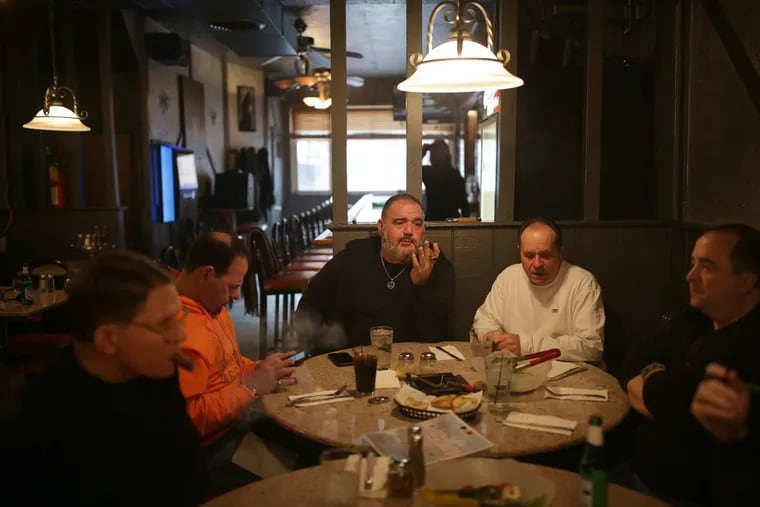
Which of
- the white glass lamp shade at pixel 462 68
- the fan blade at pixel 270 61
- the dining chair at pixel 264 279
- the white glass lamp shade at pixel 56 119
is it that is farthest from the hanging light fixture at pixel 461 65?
the fan blade at pixel 270 61

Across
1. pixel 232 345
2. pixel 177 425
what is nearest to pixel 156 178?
pixel 232 345

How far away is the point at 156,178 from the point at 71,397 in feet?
22.3

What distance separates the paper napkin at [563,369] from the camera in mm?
2395

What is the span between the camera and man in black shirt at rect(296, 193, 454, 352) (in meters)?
3.34

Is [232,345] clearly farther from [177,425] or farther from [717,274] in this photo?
[717,274]

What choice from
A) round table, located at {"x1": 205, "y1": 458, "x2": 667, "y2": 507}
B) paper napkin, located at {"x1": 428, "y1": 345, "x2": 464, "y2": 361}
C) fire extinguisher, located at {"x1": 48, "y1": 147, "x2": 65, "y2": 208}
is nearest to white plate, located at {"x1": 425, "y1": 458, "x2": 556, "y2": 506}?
round table, located at {"x1": 205, "y1": 458, "x2": 667, "y2": 507}

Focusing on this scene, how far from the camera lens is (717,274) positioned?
191 cm

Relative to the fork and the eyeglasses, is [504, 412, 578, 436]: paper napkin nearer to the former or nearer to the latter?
the fork

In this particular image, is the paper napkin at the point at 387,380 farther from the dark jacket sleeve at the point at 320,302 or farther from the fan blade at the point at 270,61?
the fan blade at the point at 270,61

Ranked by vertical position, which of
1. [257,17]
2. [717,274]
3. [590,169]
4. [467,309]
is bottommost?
[467,309]

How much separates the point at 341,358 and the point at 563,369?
32.4 inches

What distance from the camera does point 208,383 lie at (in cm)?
218

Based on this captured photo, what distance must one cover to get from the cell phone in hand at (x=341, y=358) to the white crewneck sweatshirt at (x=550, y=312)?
0.68 meters

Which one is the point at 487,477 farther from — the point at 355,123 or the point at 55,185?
the point at 355,123
